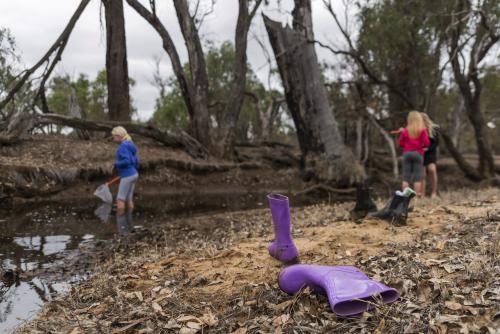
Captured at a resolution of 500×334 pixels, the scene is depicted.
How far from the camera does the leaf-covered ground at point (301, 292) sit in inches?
130

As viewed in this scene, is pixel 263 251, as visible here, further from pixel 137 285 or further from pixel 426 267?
pixel 426 267

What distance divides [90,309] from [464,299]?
114 inches

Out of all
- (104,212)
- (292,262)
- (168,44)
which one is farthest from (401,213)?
(168,44)

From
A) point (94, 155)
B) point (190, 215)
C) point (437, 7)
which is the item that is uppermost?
point (437, 7)

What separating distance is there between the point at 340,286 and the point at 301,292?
36 cm

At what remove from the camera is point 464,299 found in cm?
335

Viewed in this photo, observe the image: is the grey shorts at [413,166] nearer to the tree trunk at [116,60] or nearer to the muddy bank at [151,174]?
the muddy bank at [151,174]

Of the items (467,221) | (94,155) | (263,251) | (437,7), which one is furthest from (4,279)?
(437,7)

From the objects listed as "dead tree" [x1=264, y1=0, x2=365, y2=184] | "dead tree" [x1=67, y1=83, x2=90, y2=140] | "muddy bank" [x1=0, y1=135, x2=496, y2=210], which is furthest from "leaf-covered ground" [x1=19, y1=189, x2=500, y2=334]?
"dead tree" [x1=67, y1=83, x2=90, y2=140]

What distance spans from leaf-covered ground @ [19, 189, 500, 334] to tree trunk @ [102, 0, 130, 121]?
10666mm

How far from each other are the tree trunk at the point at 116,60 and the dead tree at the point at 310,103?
17.1ft

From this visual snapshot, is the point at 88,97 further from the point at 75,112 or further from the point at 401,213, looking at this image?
the point at 401,213

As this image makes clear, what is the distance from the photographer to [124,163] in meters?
9.70

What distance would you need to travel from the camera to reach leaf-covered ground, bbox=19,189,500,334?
10.8 ft
